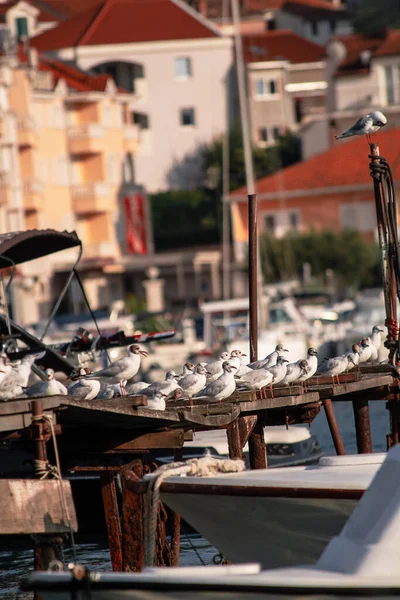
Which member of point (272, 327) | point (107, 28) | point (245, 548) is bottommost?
point (272, 327)

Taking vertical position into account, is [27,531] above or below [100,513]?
above

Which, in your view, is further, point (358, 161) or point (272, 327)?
point (358, 161)

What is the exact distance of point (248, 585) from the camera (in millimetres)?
10906

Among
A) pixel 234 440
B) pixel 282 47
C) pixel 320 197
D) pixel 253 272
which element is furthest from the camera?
pixel 282 47

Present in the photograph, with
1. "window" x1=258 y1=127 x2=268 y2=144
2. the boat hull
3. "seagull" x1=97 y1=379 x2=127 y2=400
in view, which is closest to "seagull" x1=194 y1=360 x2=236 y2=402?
"seagull" x1=97 y1=379 x2=127 y2=400

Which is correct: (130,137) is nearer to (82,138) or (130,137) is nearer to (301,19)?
(82,138)

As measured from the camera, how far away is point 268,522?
12.9m

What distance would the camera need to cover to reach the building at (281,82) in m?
93.9

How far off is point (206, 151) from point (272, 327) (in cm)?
4070

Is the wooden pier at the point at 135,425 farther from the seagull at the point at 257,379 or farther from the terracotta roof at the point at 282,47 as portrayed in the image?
the terracotta roof at the point at 282,47

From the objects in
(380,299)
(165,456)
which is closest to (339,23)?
(380,299)

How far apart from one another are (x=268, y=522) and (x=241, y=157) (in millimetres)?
75747

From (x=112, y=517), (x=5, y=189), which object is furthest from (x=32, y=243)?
(x=5, y=189)

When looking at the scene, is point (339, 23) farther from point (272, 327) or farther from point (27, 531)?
point (27, 531)
